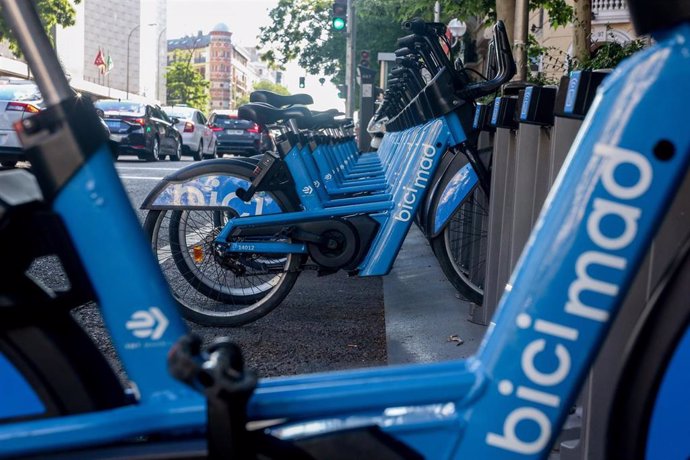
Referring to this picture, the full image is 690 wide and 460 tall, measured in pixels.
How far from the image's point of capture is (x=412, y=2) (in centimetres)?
1706

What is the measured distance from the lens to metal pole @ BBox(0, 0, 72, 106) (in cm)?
159

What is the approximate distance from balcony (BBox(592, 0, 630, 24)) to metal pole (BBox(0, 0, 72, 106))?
1080 inches

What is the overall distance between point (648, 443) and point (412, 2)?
53.0 ft

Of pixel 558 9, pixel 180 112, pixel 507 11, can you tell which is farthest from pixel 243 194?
pixel 180 112

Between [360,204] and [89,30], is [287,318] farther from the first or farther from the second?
[89,30]

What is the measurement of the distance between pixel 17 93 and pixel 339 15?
22.6 ft

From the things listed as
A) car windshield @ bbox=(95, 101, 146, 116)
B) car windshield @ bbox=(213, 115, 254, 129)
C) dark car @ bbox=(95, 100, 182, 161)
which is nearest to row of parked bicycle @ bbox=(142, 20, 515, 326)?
dark car @ bbox=(95, 100, 182, 161)

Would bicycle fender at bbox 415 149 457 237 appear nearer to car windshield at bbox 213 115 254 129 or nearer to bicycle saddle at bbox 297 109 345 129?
bicycle saddle at bbox 297 109 345 129

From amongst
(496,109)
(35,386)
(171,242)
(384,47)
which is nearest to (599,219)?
(35,386)

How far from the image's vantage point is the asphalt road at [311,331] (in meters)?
4.26

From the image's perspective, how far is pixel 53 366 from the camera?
154 cm

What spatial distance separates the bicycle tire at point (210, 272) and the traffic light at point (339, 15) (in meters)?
13.9

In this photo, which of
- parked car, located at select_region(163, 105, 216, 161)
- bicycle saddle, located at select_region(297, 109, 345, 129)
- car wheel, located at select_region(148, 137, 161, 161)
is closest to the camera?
bicycle saddle, located at select_region(297, 109, 345, 129)

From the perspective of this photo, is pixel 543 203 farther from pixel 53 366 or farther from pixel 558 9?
pixel 558 9
